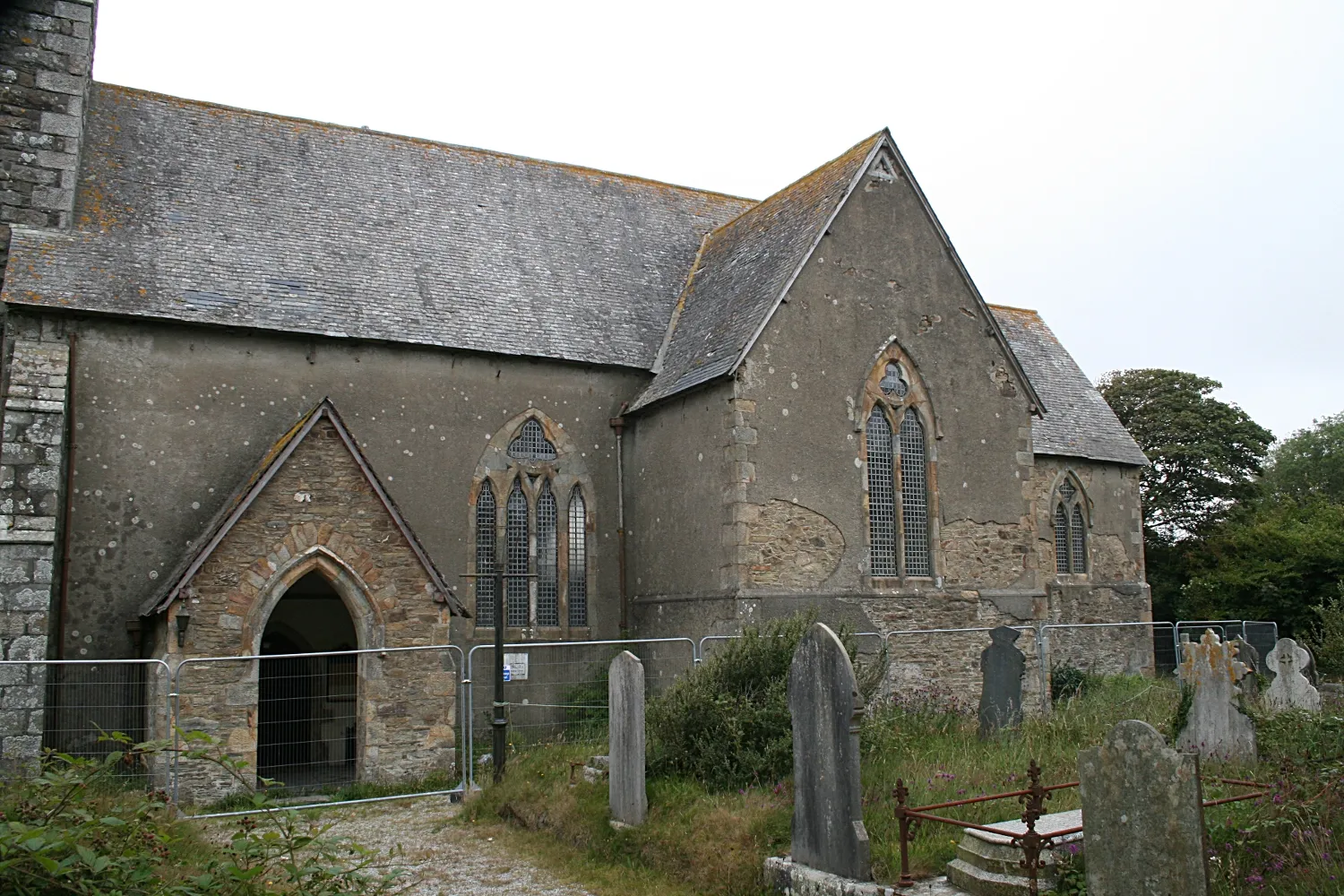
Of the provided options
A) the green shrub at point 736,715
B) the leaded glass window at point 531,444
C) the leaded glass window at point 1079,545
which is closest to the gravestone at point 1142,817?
the green shrub at point 736,715

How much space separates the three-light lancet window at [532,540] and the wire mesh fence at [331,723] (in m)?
2.38

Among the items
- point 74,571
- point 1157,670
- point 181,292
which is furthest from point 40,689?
point 1157,670

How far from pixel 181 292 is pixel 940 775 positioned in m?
13.6

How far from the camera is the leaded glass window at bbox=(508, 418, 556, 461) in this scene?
19641 millimetres

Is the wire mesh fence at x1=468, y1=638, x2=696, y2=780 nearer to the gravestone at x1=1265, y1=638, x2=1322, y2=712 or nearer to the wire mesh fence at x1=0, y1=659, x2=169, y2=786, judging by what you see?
the wire mesh fence at x1=0, y1=659, x2=169, y2=786

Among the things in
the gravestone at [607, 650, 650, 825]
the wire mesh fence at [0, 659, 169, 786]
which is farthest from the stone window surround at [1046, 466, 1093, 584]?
the wire mesh fence at [0, 659, 169, 786]

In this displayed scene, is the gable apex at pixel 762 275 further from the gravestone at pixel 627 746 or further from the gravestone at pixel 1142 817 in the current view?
the gravestone at pixel 1142 817

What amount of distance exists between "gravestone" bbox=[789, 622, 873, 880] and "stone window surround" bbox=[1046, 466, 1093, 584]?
58.9ft

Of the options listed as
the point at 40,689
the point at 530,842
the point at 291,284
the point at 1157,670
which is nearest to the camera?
the point at 530,842

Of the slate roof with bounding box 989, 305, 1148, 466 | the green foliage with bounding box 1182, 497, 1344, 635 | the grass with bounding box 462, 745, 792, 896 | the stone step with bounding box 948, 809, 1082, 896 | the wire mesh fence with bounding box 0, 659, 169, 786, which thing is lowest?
the grass with bounding box 462, 745, 792, 896

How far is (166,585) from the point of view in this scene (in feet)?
50.6

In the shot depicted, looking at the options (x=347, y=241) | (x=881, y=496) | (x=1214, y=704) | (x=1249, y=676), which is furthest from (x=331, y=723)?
(x=1249, y=676)

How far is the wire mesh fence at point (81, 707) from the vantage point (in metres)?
14.5

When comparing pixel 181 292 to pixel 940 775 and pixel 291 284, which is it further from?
→ pixel 940 775
